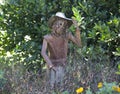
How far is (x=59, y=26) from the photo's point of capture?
443 cm

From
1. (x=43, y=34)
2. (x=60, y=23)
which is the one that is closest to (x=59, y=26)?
(x=60, y=23)

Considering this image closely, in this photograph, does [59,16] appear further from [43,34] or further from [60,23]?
[43,34]

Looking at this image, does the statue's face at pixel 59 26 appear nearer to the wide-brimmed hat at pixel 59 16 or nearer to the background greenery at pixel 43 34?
the wide-brimmed hat at pixel 59 16

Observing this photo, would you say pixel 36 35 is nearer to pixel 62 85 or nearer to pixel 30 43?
pixel 30 43

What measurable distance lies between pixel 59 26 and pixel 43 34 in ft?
3.08

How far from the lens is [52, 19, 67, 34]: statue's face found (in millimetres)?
4426

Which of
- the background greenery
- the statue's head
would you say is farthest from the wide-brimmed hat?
the background greenery

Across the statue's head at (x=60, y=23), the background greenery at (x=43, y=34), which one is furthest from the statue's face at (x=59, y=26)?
the background greenery at (x=43, y=34)

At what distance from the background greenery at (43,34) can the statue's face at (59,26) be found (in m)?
0.27

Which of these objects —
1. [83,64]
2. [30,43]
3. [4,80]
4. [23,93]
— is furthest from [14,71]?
[30,43]

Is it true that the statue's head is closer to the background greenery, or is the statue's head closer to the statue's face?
the statue's face

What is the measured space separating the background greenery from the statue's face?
27 centimetres

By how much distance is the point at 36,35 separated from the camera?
569cm

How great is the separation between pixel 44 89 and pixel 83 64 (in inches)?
23.9
